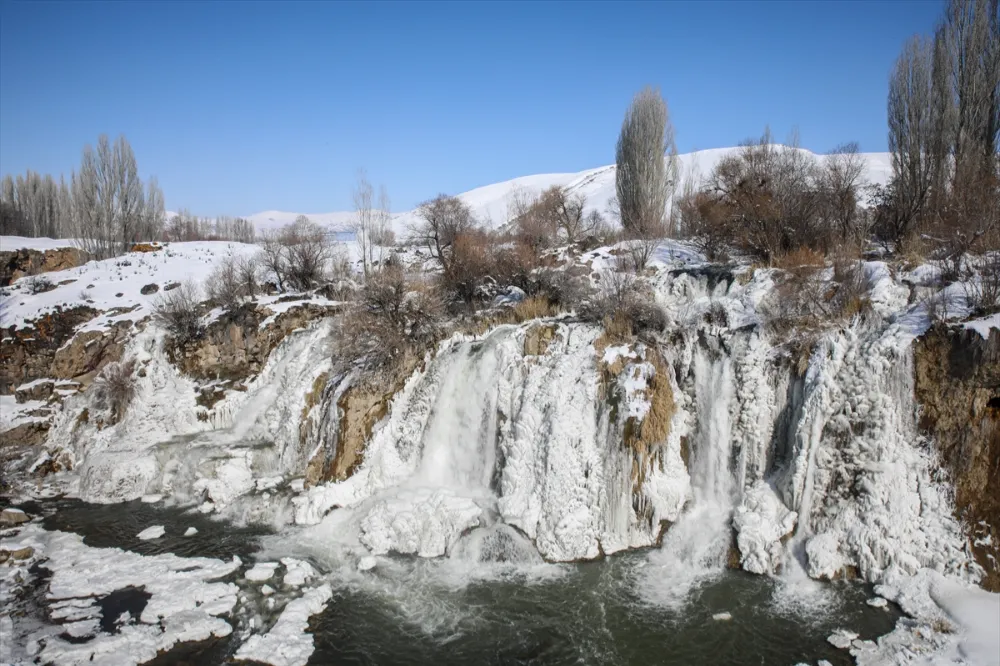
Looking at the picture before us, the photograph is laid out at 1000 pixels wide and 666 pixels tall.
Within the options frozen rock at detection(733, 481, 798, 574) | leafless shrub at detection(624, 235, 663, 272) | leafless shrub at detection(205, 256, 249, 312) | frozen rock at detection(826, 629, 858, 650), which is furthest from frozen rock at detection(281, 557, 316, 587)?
leafless shrub at detection(624, 235, 663, 272)

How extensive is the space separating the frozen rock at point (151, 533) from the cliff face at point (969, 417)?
641 inches

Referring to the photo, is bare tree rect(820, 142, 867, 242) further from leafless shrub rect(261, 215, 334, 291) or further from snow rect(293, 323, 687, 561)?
leafless shrub rect(261, 215, 334, 291)

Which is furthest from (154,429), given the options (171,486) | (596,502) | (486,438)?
(596,502)

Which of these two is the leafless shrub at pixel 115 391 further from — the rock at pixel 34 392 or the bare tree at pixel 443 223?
the bare tree at pixel 443 223

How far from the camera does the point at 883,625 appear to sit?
9.16 meters

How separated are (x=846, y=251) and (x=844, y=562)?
837cm

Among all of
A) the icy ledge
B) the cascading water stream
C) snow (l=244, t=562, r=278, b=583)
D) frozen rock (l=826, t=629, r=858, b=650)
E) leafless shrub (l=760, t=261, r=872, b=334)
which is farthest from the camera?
leafless shrub (l=760, t=261, r=872, b=334)

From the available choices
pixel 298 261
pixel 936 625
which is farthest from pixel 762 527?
pixel 298 261

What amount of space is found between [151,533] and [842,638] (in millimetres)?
14044

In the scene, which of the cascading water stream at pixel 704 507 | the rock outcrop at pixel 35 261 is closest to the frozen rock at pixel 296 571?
the cascading water stream at pixel 704 507

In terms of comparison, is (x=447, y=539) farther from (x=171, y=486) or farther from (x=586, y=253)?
(x=586, y=253)

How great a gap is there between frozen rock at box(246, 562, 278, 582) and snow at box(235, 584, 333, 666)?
42.3 inches

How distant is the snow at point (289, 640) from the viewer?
9.05 metres

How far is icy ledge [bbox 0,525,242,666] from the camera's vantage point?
360 inches
